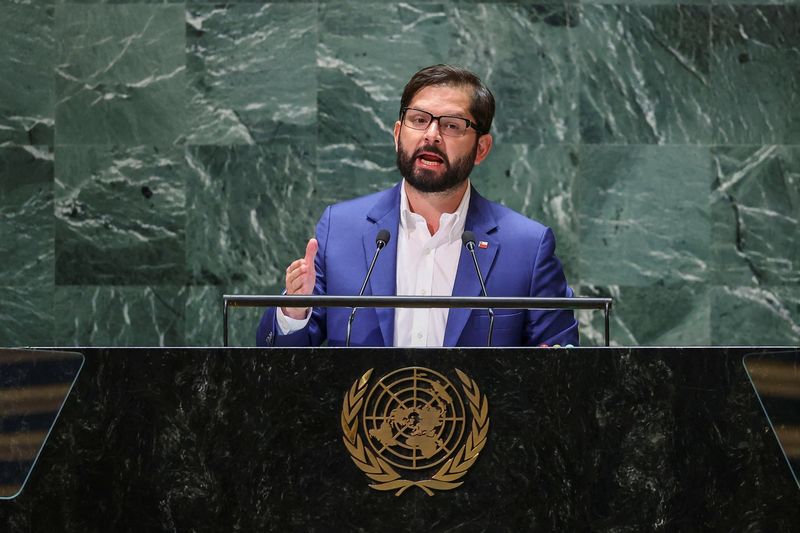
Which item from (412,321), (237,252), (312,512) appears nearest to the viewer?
(312,512)

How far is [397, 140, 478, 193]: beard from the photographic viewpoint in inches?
140

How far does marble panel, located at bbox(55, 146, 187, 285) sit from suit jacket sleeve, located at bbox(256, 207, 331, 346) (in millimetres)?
1885

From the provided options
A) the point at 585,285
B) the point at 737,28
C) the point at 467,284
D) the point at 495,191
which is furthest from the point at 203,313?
the point at 737,28

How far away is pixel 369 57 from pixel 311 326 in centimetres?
234

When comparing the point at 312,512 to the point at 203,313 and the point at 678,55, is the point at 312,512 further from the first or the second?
the point at 678,55

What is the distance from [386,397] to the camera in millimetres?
2307

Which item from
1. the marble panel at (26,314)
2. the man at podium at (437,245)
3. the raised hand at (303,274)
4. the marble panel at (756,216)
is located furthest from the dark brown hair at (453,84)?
the marble panel at (26,314)

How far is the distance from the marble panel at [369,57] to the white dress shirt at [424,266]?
67.4 inches

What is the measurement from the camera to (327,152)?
536 centimetres

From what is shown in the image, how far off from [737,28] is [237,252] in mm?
2745

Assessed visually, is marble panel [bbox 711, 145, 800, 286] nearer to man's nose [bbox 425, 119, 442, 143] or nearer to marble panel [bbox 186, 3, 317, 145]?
marble panel [bbox 186, 3, 317, 145]

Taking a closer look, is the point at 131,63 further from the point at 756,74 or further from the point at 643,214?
the point at 756,74

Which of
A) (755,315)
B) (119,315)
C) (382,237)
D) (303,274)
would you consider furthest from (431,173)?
(755,315)

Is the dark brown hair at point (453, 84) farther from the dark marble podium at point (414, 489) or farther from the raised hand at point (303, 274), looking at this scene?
the dark marble podium at point (414, 489)
